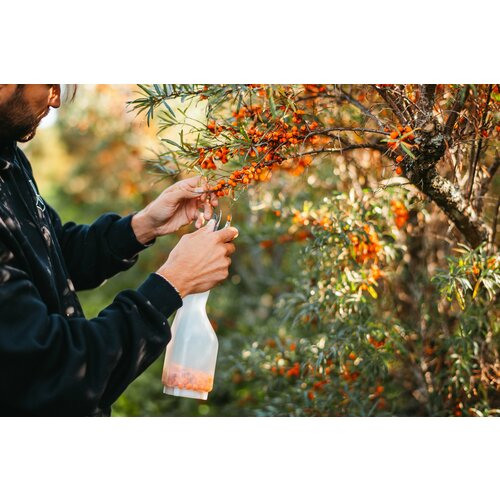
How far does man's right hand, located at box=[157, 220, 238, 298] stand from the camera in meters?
1.40

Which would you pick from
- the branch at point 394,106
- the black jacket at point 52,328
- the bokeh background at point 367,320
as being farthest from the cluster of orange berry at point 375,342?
the black jacket at point 52,328

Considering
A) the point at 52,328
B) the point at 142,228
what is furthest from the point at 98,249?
the point at 52,328

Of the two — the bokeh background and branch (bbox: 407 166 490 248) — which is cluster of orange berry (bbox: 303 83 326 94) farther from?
branch (bbox: 407 166 490 248)

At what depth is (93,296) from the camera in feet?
20.1

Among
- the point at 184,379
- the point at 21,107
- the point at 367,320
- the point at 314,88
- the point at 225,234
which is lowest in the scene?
the point at 184,379

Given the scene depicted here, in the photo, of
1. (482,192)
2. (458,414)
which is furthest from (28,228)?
(458,414)

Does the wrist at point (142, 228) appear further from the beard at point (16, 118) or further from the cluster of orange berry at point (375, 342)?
the cluster of orange berry at point (375, 342)

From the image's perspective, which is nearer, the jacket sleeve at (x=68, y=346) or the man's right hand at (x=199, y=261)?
the jacket sleeve at (x=68, y=346)

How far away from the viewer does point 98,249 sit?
1.85 meters

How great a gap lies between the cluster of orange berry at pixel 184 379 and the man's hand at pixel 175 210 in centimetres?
39

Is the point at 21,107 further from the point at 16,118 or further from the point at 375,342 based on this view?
the point at 375,342

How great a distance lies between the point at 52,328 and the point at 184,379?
0.44 metres

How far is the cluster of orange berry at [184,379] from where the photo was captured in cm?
152

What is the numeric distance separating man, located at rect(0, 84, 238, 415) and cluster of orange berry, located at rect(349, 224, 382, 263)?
57cm
